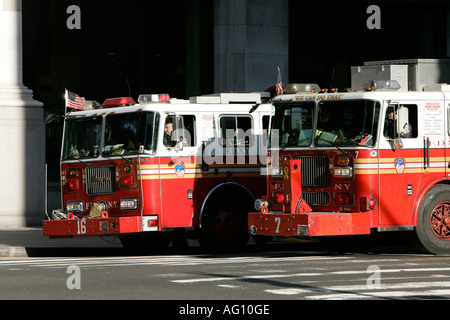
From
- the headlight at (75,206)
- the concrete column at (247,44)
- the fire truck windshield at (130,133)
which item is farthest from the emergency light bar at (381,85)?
the concrete column at (247,44)

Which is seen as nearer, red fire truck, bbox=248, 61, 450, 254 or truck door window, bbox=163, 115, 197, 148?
red fire truck, bbox=248, 61, 450, 254

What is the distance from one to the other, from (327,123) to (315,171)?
82 centimetres

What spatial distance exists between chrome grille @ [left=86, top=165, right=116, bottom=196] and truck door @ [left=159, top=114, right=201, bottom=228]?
2.93 feet

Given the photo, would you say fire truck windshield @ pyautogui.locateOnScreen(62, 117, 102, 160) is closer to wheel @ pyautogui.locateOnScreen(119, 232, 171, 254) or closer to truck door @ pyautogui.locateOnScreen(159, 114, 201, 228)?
truck door @ pyautogui.locateOnScreen(159, 114, 201, 228)

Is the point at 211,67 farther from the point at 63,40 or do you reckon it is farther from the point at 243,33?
the point at 63,40

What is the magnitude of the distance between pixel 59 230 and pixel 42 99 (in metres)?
9.43

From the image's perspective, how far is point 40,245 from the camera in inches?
796

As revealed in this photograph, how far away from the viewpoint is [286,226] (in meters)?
16.9

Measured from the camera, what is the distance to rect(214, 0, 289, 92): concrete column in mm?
28984

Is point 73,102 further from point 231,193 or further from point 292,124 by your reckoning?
point 292,124
